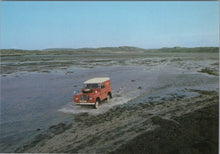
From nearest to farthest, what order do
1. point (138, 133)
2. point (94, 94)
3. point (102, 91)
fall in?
point (138, 133), point (94, 94), point (102, 91)

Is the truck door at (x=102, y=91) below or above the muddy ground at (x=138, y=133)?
above

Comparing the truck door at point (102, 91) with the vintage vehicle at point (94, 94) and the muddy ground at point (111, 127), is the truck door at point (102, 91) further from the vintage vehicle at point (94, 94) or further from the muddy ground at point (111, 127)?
the muddy ground at point (111, 127)

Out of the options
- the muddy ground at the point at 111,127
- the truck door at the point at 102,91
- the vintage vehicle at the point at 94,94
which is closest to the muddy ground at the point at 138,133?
the muddy ground at the point at 111,127

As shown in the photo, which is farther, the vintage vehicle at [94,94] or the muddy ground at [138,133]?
the vintage vehicle at [94,94]

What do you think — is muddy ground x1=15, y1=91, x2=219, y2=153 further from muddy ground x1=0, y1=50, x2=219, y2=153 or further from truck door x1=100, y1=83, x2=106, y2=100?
truck door x1=100, y1=83, x2=106, y2=100

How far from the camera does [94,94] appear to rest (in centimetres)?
1422

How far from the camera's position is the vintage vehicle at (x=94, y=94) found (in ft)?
45.8

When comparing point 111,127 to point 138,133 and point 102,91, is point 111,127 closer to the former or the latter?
point 138,133

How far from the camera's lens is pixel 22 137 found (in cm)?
958

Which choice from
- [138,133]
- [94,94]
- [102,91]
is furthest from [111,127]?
[102,91]

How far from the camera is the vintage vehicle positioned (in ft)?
45.8

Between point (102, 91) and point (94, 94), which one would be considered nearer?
point (94, 94)

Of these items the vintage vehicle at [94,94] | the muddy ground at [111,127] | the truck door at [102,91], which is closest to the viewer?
the muddy ground at [111,127]

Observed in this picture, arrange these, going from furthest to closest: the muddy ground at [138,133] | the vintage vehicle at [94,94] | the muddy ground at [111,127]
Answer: the vintage vehicle at [94,94]
the muddy ground at [111,127]
the muddy ground at [138,133]
